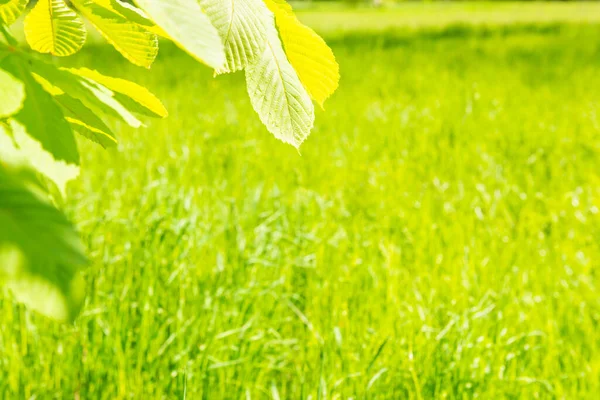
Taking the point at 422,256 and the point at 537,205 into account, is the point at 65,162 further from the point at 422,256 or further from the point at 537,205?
the point at 537,205

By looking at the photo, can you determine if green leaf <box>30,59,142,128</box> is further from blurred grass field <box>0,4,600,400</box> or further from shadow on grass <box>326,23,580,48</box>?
shadow on grass <box>326,23,580,48</box>

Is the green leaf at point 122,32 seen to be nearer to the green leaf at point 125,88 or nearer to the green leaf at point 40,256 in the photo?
the green leaf at point 125,88

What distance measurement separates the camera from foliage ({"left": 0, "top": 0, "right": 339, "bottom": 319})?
0.49m

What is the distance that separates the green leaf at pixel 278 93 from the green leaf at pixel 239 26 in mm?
28

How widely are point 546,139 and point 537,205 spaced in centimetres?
121

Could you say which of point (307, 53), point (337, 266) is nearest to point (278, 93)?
point (307, 53)

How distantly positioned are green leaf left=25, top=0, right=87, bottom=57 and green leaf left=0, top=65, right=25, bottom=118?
24 centimetres

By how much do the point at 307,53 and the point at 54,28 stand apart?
313 millimetres

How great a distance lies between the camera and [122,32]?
76 cm

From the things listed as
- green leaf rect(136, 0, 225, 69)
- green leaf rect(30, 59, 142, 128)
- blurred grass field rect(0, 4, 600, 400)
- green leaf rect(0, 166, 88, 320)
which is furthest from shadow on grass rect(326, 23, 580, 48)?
green leaf rect(0, 166, 88, 320)

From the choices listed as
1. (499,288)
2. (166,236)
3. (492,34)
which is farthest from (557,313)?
(492,34)

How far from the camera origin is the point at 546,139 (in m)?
4.48

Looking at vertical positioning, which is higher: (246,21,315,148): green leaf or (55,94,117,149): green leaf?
(246,21,315,148): green leaf

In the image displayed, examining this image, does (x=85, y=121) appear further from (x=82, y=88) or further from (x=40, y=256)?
(x=40, y=256)
